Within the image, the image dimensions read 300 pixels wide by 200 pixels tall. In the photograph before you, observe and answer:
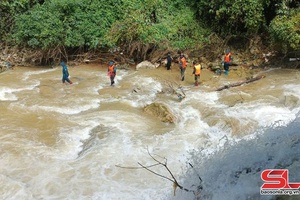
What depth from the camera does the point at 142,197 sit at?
7.20 m

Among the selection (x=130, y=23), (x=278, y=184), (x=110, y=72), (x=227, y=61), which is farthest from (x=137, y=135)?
(x=130, y=23)

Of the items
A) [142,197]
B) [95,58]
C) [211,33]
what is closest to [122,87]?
[95,58]

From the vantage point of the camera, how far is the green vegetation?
53.2ft

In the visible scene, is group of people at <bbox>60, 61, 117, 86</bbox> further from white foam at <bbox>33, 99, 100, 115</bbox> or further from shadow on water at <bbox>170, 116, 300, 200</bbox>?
shadow on water at <bbox>170, 116, 300, 200</bbox>

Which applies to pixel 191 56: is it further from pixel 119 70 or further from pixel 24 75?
pixel 24 75

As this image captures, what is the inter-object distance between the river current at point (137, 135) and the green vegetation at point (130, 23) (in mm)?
1850

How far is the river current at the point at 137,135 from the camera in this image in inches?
251

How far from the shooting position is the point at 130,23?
→ 16.8 m

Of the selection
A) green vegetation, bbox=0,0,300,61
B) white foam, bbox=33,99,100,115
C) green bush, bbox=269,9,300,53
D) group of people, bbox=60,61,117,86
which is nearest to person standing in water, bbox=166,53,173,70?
green vegetation, bbox=0,0,300,61

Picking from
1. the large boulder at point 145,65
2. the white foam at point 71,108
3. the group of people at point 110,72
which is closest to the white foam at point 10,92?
the group of people at point 110,72

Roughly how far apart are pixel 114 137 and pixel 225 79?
21.5ft

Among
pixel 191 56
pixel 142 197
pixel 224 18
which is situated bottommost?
pixel 142 197

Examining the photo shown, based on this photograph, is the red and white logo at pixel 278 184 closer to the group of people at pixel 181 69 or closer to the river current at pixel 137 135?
the river current at pixel 137 135

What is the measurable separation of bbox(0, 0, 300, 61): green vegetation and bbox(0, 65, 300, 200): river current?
6.07 ft
